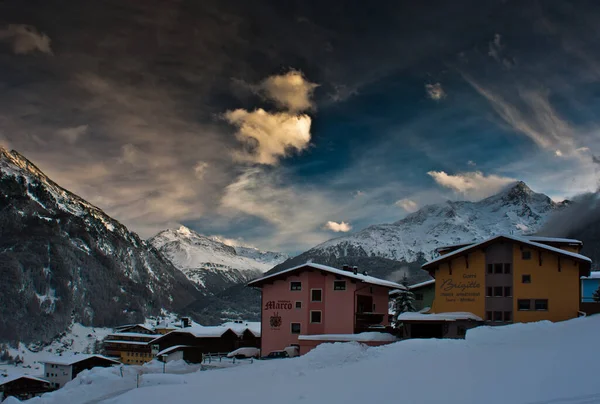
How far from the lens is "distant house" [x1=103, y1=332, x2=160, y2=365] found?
406 ft

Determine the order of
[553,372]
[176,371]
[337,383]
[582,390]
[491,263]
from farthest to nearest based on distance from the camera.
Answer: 1. [491,263]
2. [176,371]
3. [337,383]
4. [553,372]
5. [582,390]

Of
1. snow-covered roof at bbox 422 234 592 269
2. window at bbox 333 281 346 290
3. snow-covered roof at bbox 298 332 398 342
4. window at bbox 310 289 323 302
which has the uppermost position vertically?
snow-covered roof at bbox 422 234 592 269

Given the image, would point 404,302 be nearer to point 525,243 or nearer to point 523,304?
point 523,304

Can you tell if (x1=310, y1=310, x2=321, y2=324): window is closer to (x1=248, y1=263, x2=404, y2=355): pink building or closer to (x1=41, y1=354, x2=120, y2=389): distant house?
(x1=248, y1=263, x2=404, y2=355): pink building

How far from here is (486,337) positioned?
2680 cm

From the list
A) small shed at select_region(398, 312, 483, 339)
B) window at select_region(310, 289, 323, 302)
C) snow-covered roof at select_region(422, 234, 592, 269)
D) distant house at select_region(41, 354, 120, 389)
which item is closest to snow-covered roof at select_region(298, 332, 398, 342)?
small shed at select_region(398, 312, 483, 339)

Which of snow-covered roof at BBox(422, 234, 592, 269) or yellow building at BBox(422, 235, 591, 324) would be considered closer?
snow-covered roof at BBox(422, 234, 592, 269)

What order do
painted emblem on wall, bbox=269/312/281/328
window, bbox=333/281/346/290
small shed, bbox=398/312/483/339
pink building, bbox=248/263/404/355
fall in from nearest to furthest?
small shed, bbox=398/312/483/339 → pink building, bbox=248/263/404/355 → window, bbox=333/281/346/290 → painted emblem on wall, bbox=269/312/281/328

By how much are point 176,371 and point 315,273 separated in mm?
17048

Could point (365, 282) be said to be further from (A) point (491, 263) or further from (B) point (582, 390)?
(B) point (582, 390)

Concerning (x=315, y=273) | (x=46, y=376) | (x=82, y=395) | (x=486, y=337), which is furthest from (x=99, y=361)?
(x=486, y=337)

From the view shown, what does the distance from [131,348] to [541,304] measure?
107143 millimetres

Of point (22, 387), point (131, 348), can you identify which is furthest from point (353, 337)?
point (131, 348)

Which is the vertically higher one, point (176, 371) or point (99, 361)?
point (176, 371)
